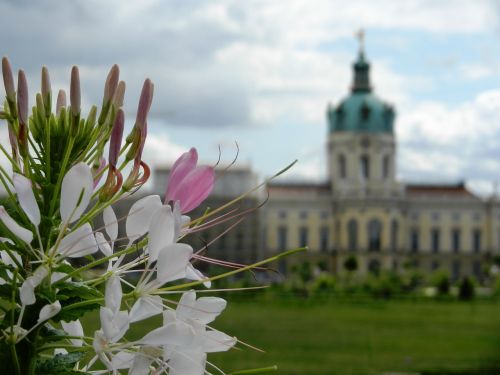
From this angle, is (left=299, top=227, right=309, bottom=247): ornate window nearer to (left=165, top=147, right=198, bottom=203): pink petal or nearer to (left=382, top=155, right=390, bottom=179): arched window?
(left=382, top=155, right=390, bottom=179): arched window

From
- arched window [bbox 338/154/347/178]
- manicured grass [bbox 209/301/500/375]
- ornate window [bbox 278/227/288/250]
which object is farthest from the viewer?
arched window [bbox 338/154/347/178]

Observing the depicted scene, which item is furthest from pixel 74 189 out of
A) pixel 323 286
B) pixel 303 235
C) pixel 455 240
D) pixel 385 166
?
pixel 455 240

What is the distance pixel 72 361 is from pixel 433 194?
209 ft

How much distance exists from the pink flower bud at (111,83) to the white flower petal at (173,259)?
0.23 meters

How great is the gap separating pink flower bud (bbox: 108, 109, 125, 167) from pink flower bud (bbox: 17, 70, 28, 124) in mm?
101

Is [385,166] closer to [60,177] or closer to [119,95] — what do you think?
[119,95]

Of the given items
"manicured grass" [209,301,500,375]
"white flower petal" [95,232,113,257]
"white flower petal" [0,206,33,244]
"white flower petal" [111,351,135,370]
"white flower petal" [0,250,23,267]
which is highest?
"white flower petal" [0,206,33,244]

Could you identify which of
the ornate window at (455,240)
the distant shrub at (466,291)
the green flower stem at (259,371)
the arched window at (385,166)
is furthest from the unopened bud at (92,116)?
the ornate window at (455,240)

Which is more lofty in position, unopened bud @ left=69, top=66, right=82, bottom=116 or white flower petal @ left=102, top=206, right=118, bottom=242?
unopened bud @ left=69, top=66, right=82, bottom=116

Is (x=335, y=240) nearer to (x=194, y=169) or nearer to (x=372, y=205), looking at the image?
(x=372, y=205)

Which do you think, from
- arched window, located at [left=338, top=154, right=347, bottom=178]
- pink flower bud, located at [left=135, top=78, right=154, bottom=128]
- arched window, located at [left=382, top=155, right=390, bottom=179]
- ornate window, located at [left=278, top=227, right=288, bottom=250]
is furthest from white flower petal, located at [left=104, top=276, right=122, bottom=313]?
arched window, located at [left=382, top=155, right=390, bottom=179]

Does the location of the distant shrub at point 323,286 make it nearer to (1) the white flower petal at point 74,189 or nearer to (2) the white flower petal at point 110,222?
(2) the white flower petal at point 110,222

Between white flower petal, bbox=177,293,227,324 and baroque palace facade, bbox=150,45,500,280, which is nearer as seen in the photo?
white flower petal, bbox=177,293,227,324

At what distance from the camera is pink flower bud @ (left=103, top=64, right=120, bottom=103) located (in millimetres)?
1063
